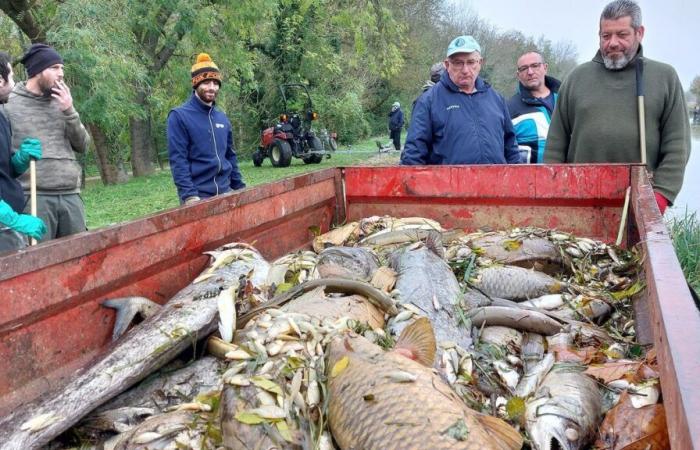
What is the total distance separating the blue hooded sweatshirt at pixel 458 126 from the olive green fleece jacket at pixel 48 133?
2466 millimetres

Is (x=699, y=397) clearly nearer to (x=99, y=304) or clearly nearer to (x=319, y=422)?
(x=319, y=422)

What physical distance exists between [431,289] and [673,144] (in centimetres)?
235

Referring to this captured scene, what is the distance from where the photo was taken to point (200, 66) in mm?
4930

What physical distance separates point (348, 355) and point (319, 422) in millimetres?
246

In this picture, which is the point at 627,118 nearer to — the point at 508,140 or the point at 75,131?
the point at 508,140

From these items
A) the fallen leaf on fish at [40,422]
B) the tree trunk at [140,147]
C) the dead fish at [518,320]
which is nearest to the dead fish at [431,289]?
the dead fish at [518,320]

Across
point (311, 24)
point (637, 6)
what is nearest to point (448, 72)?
point (637, 6)

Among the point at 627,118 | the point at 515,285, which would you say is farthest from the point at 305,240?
the point at 627,118

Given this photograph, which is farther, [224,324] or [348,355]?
[224,324]

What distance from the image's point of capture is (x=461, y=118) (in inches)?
189

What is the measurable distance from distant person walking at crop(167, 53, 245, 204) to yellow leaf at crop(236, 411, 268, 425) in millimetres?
3039

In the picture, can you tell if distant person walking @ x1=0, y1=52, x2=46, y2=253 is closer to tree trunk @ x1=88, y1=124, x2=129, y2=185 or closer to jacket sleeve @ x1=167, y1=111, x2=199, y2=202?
jacket sleeve @ x1=167, y1=111, x2=199, y2=202

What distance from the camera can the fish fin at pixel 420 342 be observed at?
7.20 ft

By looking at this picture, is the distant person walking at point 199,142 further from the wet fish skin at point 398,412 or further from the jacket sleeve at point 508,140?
the wet fish skin at point 398,412
